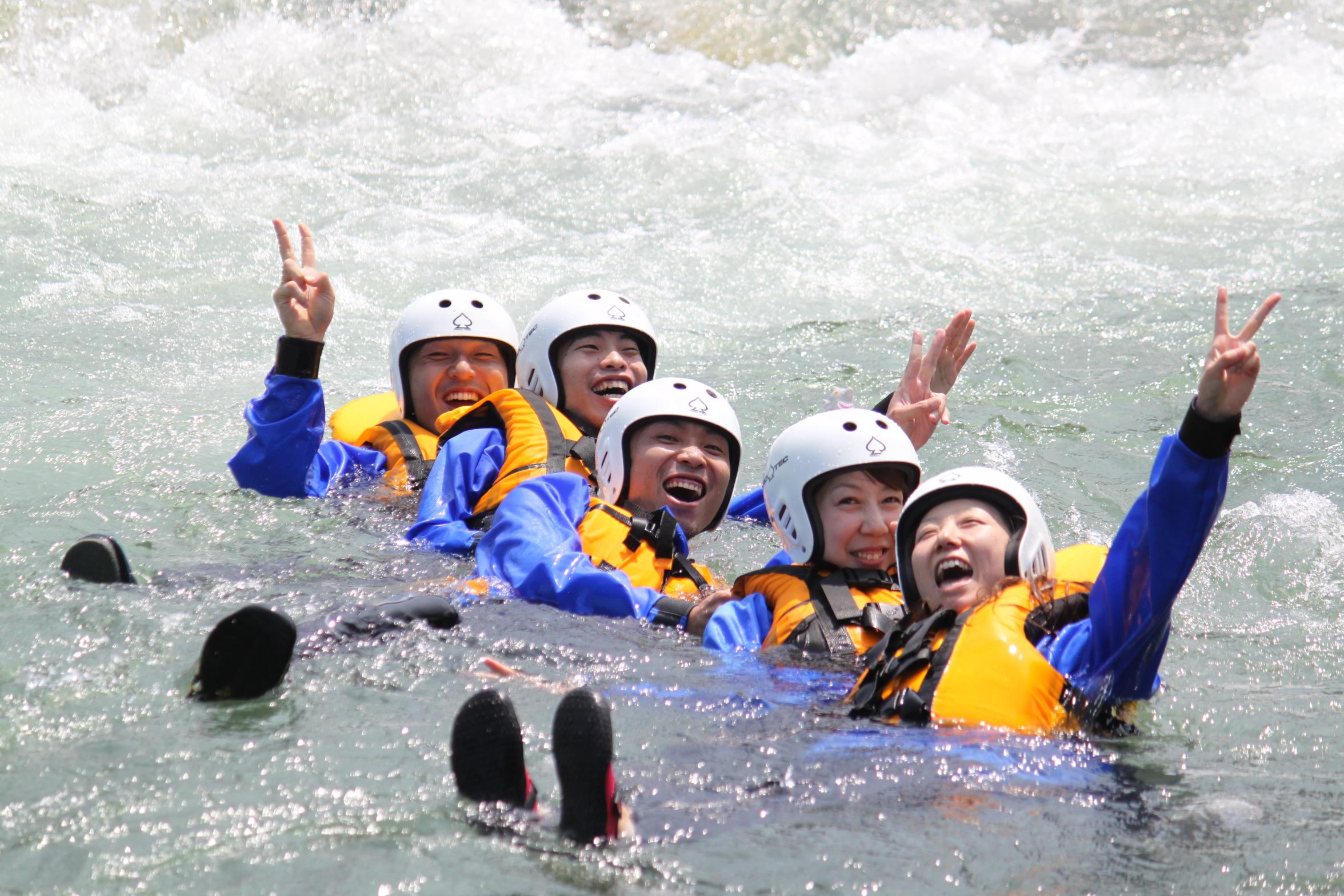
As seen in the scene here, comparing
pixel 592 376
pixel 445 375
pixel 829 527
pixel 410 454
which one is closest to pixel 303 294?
pixel 410 454

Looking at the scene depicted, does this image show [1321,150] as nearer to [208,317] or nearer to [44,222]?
[208,317]

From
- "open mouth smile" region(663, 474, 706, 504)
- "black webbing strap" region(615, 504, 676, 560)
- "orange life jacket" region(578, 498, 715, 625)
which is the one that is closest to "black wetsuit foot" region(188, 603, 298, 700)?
"orange life jacket" region(578, 498, 715, 625)

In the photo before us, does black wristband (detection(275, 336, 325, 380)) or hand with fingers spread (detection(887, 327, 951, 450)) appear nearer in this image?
hand with fingers spread (detection(887, 327, 951, 450))

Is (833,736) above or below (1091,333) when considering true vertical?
below

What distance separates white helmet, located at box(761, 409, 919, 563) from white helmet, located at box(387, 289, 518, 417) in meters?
2.34

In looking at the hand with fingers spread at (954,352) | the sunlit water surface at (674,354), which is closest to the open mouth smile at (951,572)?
the sunlit water surface at (674,354)

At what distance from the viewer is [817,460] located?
4.77m

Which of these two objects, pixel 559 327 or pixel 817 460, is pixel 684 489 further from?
pixel 559 327

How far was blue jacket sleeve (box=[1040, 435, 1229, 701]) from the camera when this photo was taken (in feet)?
10.7

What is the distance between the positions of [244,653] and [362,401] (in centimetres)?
399

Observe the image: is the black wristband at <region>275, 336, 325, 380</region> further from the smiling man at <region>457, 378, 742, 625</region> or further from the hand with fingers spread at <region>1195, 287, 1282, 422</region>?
the hand with fingers spread at <region>1195, 287, 1282, 422</region>

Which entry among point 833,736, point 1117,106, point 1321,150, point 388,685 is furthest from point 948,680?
point 1117,106

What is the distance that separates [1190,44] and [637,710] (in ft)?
49.4

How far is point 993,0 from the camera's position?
17.1 meters
